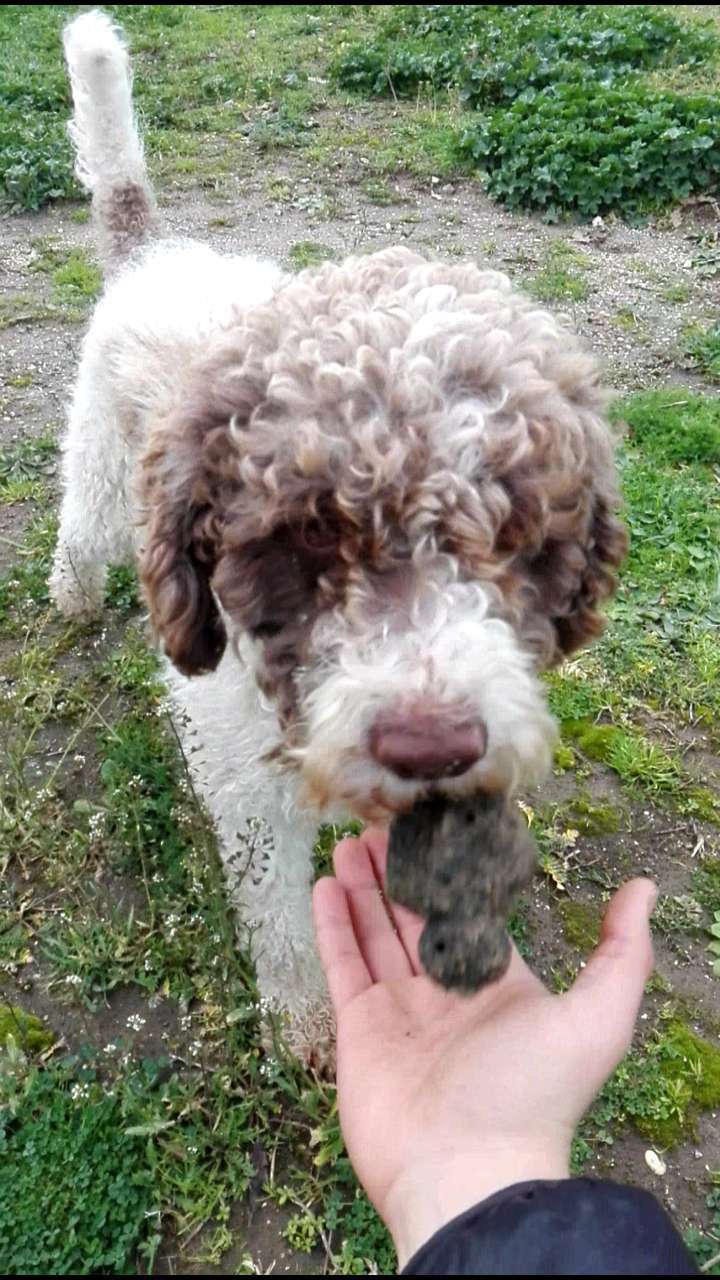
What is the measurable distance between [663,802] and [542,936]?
824 mm

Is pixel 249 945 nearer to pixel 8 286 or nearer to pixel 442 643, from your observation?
pixel 442 643

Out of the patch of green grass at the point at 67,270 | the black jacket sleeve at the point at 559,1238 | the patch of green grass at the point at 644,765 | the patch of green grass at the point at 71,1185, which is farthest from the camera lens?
the patch of green grass at the point at 67,270

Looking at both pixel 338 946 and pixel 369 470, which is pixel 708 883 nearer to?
pixel 338 946

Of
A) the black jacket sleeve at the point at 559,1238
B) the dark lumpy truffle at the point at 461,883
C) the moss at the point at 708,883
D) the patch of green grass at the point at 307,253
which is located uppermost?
the dark lumpy truffle at the point at 461,883

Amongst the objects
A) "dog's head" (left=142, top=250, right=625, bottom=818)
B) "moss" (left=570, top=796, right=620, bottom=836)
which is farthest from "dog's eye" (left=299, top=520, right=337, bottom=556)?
"moss" (left=570, top=796, right=620, bottom=836)

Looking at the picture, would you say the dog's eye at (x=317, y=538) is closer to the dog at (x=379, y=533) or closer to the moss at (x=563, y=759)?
the dog at (x=379, y=533)

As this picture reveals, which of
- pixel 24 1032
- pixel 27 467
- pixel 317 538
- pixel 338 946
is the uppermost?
pixel 317 538

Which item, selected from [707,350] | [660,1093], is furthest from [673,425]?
[660,1093]

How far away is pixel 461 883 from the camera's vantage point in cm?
204

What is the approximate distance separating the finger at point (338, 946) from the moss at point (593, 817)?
1430 millimetres

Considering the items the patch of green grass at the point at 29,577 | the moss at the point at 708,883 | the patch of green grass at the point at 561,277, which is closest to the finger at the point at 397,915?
the moss at the point at 708,883

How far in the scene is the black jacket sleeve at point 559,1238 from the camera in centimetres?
168

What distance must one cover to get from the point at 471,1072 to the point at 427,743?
83cm

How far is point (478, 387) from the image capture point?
2.23 metres
